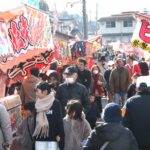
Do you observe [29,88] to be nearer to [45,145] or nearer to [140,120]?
[45,145]

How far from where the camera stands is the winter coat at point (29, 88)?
8.85m

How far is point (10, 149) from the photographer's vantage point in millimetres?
6676

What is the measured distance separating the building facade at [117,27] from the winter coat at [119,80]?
215 feet

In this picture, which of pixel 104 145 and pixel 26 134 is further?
pixel 26 134

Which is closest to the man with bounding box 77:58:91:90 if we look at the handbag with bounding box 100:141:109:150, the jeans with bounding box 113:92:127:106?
the jeans with bounding box 113:92:127:106

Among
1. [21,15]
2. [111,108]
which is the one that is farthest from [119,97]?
[111,108]

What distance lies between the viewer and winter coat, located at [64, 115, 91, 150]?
643 cm

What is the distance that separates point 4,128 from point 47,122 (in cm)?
58

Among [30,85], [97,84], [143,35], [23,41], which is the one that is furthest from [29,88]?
[97,84]

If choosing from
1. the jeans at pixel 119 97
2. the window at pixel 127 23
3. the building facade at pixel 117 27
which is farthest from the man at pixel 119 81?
the window at pixel 127 23

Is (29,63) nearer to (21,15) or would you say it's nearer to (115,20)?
(21,15)

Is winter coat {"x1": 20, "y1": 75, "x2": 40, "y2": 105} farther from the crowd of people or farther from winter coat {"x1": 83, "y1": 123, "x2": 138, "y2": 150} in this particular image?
winter coat {"x1": 83, "y1": 123, "x2": 138, "y2": 150}

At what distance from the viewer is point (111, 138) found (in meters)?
4.65

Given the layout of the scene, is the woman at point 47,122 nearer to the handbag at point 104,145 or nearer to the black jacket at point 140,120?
the black jacket at point 140,120
